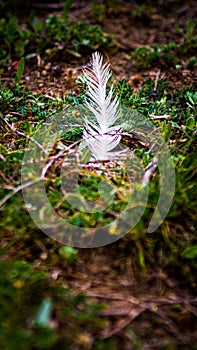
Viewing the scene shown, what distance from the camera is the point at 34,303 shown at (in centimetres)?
148

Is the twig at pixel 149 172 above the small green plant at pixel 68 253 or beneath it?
above

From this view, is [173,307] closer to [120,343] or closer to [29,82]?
[120,343]

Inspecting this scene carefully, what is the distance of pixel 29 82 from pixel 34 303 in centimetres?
172

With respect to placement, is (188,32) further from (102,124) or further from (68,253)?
(68,253)

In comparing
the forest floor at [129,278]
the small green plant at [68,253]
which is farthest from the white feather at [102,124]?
the small green plant at [68,253]

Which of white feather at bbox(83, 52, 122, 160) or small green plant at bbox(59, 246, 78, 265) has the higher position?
white feather at bbox(83, 52, 122, 160)

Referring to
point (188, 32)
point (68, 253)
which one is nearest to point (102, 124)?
point (68, 253)

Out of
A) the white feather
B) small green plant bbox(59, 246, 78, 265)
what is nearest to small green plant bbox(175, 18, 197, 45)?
the white feather

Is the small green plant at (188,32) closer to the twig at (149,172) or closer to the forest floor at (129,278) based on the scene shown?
the forest floor at (129,278)

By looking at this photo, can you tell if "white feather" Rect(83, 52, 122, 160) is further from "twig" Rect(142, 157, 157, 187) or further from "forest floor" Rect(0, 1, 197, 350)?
"forest floor" Rect(0, 1, 197, 350)

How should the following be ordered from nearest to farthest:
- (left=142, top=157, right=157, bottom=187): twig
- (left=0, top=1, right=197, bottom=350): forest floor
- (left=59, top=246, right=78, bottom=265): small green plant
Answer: (left=0, top=1, right=197, bottom=350): forest floor, (left=59, top=246, right=78, bottom=265): small green plant, (left=142, top=157, right=157, bottom=187): twig

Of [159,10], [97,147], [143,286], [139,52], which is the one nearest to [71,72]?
[139,52]

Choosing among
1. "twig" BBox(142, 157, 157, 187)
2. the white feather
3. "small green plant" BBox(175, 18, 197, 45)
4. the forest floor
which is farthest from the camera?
"small green plant" BBox(175, 18, 197, 45)

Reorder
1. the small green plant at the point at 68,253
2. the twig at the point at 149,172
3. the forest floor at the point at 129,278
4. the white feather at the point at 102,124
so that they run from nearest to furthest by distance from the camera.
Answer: the forest floor at the point at 129,278
the small green plant at the point at 68,253
the twig at the point at 149,172
the white feather at the point at 102,124
